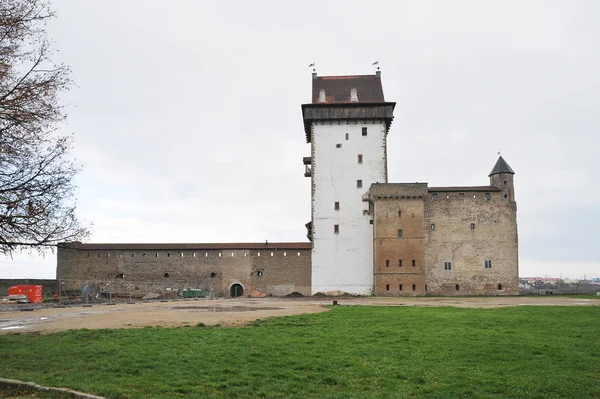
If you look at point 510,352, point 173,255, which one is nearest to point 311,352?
point 510,352

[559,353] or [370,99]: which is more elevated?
[370,99]

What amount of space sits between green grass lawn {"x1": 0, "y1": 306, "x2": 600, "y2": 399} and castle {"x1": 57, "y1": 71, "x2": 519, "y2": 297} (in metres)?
30.2

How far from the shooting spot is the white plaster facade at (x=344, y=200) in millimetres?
46094

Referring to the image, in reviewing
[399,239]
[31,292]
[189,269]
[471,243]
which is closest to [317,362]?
[31,292]

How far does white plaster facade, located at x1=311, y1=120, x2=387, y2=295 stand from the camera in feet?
151

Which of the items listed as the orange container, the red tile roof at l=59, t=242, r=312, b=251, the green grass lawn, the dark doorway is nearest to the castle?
the dark doorway

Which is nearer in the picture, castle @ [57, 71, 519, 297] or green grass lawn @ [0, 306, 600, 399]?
green grass lawn @ [0, 306, 600, 399]

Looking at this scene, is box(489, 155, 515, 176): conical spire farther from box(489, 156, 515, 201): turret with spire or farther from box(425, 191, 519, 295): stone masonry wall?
box(425, 191, 519, 295): stone masonry wall

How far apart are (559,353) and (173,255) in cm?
4107

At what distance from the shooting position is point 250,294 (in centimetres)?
4681

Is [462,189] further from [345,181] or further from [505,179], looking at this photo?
[345,181]

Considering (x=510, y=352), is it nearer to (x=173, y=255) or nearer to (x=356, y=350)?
(x=356, y=350)

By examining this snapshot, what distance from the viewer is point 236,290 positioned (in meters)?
47.6

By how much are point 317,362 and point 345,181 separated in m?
37.8
